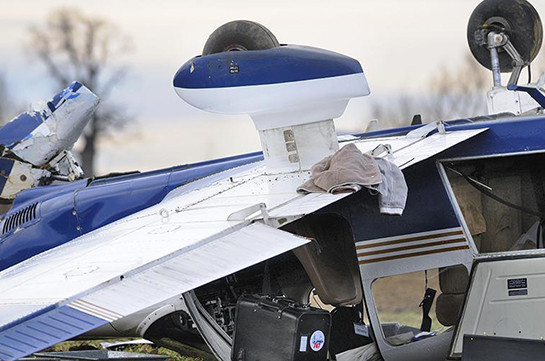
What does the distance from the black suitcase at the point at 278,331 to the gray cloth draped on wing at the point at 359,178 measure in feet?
2.38

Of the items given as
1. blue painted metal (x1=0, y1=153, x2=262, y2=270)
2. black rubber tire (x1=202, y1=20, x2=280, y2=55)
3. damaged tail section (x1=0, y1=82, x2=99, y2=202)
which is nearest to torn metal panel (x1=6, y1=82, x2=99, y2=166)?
damaged tail section (x1=0, y1=82, x2=99, y2=202)

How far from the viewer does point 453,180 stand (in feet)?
22.8

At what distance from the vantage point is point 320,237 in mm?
6926

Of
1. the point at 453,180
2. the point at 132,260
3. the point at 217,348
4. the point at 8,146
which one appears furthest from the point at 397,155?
the point at 8,146

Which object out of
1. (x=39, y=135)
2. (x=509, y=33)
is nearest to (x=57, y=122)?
(x=39, y=135)

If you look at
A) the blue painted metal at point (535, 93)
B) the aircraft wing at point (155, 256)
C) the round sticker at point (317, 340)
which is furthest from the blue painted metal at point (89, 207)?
the round sticker at point (317, 340)

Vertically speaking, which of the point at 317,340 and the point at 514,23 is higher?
the point at 514,23

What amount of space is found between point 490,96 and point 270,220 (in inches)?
131

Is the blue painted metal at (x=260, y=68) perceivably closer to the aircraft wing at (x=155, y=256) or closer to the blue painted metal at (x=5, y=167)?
the aircraft wing at (x=155, y=256)

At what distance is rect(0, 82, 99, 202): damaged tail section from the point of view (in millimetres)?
9320

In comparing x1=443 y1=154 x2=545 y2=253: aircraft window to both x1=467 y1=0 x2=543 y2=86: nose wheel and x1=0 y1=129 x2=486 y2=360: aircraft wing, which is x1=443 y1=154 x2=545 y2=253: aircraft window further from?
x1=467 y1=0 x2=543 y2=86: nose wheel

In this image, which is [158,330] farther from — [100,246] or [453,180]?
[453,180]

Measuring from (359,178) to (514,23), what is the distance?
3151 mm

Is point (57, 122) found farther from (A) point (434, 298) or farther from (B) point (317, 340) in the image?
(B) point (317, 340)
